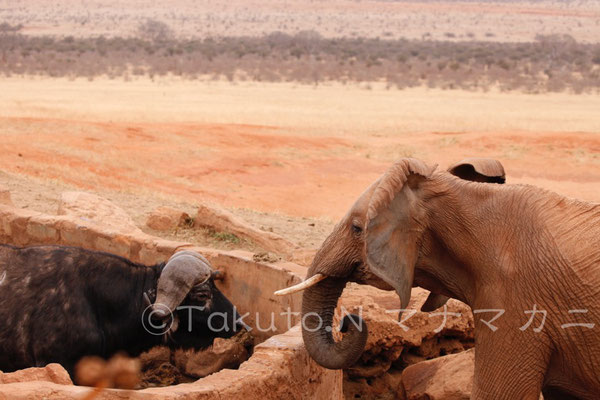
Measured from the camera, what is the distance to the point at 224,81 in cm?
4159

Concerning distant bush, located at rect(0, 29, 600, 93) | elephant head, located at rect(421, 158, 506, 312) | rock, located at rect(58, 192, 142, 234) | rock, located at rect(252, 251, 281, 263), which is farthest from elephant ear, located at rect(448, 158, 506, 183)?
distant bush, located at rect(0, 29, 600, 93)

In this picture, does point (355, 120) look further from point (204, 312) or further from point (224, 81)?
point (204, 312)

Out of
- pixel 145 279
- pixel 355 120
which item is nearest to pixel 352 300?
pixel 145 279

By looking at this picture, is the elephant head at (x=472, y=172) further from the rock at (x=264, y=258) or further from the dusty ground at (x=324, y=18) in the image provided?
the dusty ground at (x=324, y=18)

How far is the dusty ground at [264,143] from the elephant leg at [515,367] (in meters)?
6.96

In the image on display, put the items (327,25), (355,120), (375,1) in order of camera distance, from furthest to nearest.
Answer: (375,1)
(327,25)
(355,120)

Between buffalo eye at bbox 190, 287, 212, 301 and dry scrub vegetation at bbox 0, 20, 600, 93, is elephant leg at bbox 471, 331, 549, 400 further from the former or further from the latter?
dry scrub vegetation at bbox 0, 20, 600, 93

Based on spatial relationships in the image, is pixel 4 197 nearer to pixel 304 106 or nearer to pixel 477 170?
pixel 477 170

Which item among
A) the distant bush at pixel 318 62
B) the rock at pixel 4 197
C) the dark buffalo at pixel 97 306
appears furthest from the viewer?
the distant bush at pixel 318 62

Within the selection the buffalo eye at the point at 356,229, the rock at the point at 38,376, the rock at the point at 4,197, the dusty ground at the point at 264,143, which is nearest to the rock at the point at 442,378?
the buffalo eye at the point at 356,229

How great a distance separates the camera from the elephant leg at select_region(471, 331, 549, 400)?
4922 millimetres

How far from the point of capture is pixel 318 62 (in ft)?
166

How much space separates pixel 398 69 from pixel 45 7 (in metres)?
69.3

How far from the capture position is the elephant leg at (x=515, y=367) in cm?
Answer: 492
